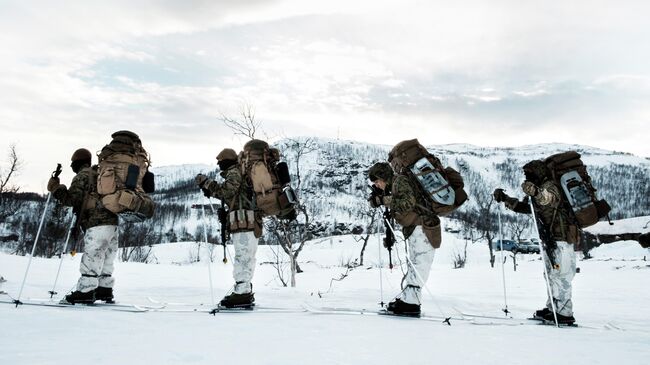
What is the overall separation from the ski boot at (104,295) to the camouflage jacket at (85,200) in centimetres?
84

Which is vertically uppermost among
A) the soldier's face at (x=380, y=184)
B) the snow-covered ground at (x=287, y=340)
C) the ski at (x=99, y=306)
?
the soldier's face at (x=380, y=184)

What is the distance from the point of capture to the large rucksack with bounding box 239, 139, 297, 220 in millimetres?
5484

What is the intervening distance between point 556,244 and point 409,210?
2011 millimetres

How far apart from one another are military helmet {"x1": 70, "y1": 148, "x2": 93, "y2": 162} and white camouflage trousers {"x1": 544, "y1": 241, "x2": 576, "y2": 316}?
258 inches

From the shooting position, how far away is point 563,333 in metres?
4.33

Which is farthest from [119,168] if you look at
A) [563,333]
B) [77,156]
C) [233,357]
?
[563,333]

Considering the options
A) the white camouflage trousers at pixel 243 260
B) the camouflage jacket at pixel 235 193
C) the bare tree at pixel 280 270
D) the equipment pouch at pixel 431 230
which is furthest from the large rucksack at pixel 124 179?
the bare tree at pixel 280 270

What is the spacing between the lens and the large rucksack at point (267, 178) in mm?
5484

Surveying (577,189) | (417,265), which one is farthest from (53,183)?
(577,189)

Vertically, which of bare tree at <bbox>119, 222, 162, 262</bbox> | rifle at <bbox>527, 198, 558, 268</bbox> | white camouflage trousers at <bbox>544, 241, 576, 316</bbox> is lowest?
white camouflage trousers at <bbox>544, 241, 576, 316</bbox>

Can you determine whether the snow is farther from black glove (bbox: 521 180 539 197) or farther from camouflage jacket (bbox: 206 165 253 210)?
camouflage jacket (bbox: 206 165 253 210)

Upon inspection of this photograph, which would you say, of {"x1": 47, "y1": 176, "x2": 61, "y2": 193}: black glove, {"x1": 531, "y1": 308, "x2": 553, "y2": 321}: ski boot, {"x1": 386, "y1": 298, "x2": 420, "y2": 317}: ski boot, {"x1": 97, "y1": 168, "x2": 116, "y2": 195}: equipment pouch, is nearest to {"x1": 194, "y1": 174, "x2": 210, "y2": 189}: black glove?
{"x1": 97, "y1": 168, "x2": 116, "y2": 195}: equipment pouch

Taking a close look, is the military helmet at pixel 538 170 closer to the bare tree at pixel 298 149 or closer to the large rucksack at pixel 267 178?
the large rucksack at pixel 267 178

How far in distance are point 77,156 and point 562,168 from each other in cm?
671
